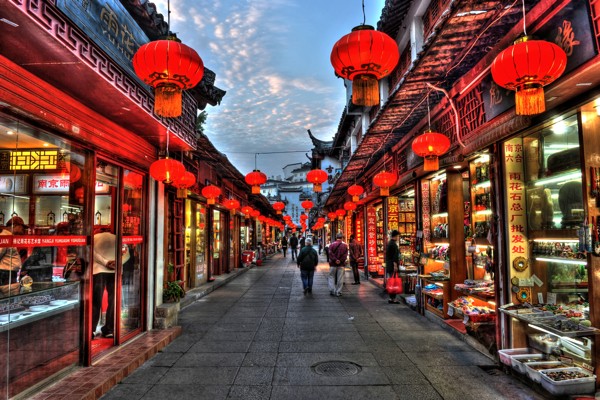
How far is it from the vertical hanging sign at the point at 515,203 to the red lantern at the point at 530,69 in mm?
2057

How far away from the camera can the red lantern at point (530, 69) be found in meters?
4.03

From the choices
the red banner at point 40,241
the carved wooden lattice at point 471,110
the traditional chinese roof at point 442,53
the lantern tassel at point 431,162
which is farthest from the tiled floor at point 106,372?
the carved wooden lattice at point 471,110

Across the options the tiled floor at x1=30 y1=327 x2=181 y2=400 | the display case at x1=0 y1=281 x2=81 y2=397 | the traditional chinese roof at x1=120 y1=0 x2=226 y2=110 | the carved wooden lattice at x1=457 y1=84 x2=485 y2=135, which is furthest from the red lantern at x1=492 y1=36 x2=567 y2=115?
the display case at x1=0 y1=281 x2=81 y2=397

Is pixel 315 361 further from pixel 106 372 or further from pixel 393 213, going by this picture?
pixel 393 213

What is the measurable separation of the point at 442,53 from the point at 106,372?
6.82m

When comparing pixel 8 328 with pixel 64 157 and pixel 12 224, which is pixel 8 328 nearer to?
pixel 12 224

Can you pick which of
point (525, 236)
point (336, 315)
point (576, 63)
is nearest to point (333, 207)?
point (336, 315)

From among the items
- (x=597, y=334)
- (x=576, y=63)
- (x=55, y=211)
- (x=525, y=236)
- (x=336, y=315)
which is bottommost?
(x=336, y=315)

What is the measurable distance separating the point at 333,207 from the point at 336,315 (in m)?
22.4

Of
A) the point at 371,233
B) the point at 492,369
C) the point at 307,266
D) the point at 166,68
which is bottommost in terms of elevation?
the point at 492,369

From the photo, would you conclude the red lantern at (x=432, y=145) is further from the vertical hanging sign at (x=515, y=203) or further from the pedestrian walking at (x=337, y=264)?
the pedestrian walking at (x=337, y=264)

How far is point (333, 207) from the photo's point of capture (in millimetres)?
31969

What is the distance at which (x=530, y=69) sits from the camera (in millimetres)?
4059

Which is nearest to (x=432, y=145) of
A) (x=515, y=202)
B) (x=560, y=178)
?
(x=515, y=202)
